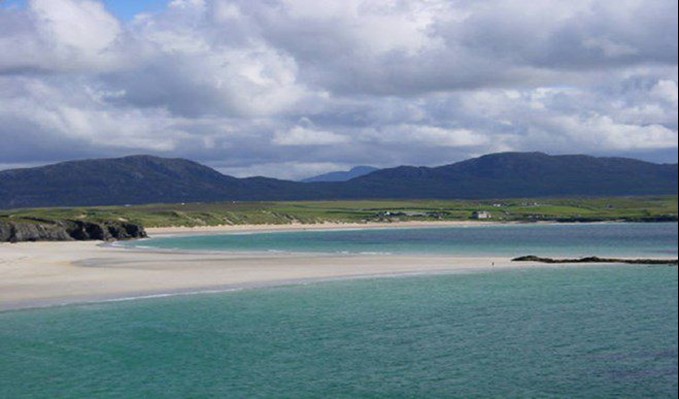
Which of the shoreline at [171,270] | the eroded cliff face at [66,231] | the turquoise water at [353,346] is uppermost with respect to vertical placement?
the eroded cliff face at [66,231]

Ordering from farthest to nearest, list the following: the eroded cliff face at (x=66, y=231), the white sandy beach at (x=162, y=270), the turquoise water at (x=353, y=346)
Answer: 1. the eroded cliff face at (x=66, y=231)
2. the white sandy beach at (x=162, y=270)
3. the turquoise water at (x=353, y=346)

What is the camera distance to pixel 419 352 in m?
32.8

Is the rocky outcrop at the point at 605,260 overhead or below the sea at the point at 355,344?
overhead

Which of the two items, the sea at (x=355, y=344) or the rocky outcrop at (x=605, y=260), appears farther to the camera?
the rocky outcrop at (x=605, y=260)

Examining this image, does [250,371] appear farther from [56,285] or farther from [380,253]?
[380,253]

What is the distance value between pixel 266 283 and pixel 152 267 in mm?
18440

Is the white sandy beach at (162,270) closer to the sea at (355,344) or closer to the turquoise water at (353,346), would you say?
the sea at (355,344)

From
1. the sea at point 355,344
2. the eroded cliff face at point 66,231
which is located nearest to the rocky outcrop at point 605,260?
the sea at point 355,344

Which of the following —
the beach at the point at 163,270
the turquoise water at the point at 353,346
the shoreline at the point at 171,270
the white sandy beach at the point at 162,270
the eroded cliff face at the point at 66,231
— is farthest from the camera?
the eroded cliff face at the point at 66,231

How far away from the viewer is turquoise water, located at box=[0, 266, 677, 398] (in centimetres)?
2764

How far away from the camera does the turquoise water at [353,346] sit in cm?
2764

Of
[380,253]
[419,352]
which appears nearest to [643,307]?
[419,352]

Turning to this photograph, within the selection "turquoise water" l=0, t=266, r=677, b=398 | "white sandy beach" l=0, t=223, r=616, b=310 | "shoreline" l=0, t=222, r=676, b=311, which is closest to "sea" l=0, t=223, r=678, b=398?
"turquoise water" l=0, t=266, r=677, b=398

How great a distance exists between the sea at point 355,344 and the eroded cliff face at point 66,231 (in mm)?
74511
